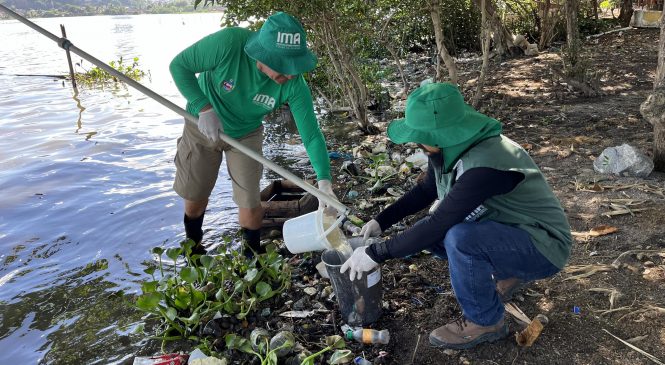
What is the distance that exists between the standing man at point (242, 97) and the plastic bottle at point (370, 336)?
81cm

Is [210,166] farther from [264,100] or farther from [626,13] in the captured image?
[626,13]

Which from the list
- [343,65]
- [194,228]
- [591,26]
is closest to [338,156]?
[343,65]

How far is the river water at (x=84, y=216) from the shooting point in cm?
342

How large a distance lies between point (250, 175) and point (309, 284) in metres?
0.83

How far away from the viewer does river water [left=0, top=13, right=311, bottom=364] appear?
3420mm

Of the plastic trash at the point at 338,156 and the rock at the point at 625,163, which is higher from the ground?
the rock at the point at 625,163

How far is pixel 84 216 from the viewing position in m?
5.35

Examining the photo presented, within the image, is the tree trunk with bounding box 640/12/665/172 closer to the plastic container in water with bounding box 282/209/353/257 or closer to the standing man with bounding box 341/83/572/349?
the standing man with bounding box 341/83/572/349

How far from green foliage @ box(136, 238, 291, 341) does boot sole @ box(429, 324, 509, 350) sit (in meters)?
0.98

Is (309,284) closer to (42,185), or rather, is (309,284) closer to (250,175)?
(250,175)

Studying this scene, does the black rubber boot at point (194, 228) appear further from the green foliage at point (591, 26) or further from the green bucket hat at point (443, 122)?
the green foliage at point (591, 26)

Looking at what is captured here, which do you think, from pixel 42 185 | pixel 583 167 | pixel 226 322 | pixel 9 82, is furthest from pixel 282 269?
pixel 9 82

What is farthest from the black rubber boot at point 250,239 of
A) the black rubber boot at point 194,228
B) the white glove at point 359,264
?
the white glove at point 359,264

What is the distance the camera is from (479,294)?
2469mm
